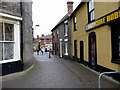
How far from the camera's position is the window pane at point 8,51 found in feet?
21.6

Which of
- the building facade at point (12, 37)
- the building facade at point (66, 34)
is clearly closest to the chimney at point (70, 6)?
the building facade at point (66, 34)

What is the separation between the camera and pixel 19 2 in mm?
7406

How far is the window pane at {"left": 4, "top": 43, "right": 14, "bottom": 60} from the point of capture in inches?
259

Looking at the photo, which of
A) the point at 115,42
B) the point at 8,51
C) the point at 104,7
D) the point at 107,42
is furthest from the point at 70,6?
the point at 8,51

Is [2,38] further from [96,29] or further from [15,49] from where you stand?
[96,29]

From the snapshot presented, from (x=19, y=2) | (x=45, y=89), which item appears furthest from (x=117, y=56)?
(x=19, y=2)

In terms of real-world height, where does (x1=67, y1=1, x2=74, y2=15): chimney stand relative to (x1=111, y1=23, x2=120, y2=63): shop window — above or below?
above

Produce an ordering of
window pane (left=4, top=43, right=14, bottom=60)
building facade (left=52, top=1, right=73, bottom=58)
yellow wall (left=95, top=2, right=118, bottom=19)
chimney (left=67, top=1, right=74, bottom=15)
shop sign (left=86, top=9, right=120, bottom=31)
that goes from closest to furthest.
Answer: shop sign (left=86, top=9, right=120, bottom=31), yellow wall (left=95, top=2, right=118, bottom=19), window pane (left=4, top=43, right=14, bottom=60), building facade (left=52, top=1, right=73, bottom=58), chimney (left=67, top=1, right=74, bottom=15)

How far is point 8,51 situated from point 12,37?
934 millimetres

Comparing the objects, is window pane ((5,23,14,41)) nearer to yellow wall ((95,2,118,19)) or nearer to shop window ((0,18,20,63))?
shop window ((0,18,20,63))

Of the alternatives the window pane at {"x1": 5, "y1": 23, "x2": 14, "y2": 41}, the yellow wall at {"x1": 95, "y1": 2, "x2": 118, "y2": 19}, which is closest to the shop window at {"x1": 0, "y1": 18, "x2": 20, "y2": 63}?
the window pane at {"x1": 5, "y1": 23, "x2": 14, "y2": 41}

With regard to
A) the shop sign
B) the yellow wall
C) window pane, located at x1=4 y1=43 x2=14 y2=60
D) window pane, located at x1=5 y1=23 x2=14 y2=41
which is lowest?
window pane, located at x1=4 y1=43 x2=14 y2=60

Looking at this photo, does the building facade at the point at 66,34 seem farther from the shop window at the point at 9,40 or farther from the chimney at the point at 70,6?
the shop window at the point at 9,40

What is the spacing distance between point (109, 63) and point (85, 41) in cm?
390
